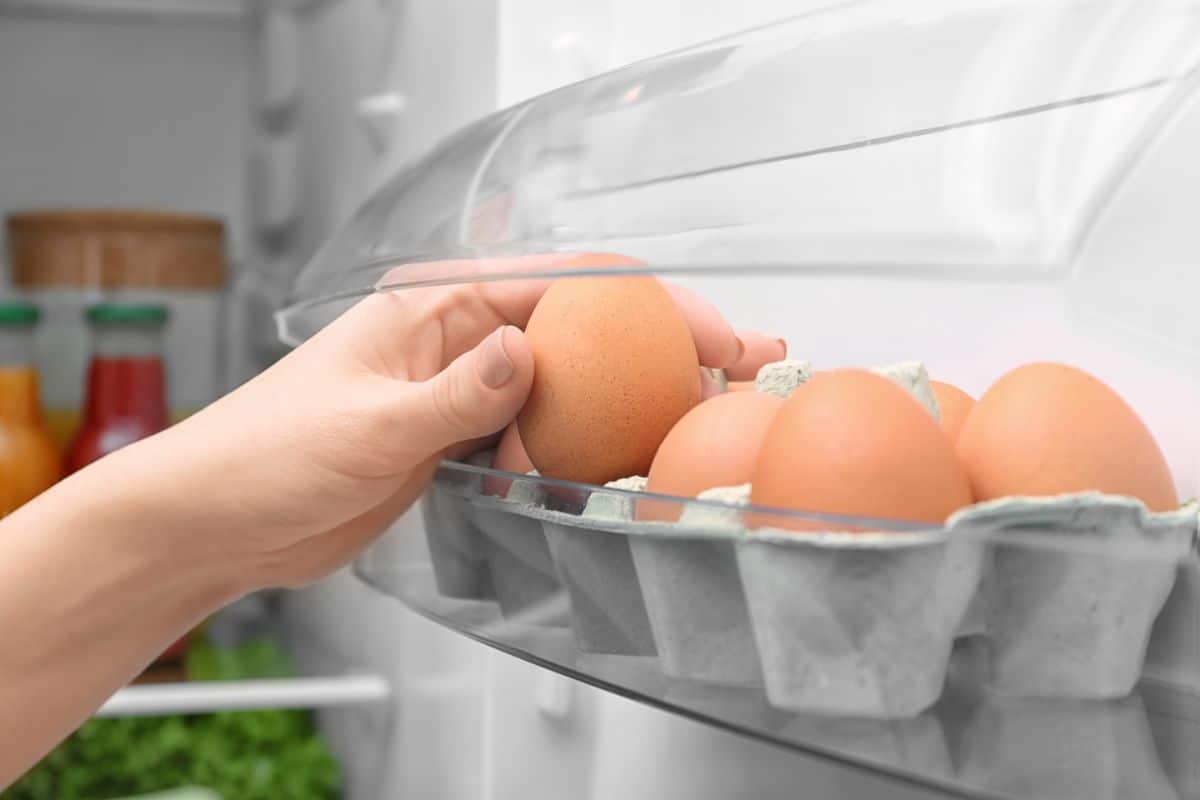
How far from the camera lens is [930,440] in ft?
1.39

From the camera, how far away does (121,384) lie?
144cm

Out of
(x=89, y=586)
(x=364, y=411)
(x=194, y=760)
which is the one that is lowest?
(x=194, y=760)

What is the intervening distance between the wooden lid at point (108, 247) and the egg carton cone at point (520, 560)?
1102mm

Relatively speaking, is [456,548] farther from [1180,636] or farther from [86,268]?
[86,268]

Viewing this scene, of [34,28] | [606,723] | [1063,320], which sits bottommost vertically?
[606,723]

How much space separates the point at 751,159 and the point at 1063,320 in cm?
19

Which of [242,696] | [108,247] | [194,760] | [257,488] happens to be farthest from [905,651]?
[108,247]

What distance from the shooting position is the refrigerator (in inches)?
15.4

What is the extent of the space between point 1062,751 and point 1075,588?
0.05m

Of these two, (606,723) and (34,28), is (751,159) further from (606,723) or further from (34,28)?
(34,28)

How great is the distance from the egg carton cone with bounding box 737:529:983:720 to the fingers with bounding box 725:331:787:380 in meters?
0.20

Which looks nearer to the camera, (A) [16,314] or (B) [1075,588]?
(B) [1075,588]

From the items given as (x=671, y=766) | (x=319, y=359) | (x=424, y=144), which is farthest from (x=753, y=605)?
(x=424, y=144)

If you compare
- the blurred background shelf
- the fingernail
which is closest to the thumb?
the fingernail
